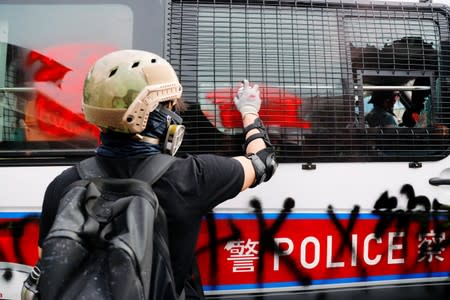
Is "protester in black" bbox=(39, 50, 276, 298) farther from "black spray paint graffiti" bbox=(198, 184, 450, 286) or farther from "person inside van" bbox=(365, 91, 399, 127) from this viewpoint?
"person inside van" bbox=(365, 91, 399, 127)

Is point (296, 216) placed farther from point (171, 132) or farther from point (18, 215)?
point (18, 215)

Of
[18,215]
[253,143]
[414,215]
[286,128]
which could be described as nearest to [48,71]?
[18,215]

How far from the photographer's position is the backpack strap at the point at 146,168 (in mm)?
1293

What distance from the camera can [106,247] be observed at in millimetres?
1126

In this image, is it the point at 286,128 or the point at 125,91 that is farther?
the point at 286,128

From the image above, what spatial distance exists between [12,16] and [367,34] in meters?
1.71

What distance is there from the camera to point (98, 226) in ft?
3.75

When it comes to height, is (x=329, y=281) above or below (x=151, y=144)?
below

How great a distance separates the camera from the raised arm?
1.57 meters

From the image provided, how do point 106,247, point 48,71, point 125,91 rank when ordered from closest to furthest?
1. point 106,247
2. point 125,91
3. point 48,71

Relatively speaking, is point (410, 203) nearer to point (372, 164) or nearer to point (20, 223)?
point (372, 164)

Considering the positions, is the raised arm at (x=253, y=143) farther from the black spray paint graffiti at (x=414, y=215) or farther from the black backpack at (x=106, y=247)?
the black spray paint graffiti at (x=414, y=215)

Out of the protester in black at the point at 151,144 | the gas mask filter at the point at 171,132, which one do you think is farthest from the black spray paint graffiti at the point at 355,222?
the gas mask filter at the point at 171,132

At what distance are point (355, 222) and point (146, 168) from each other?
3.94 ft
